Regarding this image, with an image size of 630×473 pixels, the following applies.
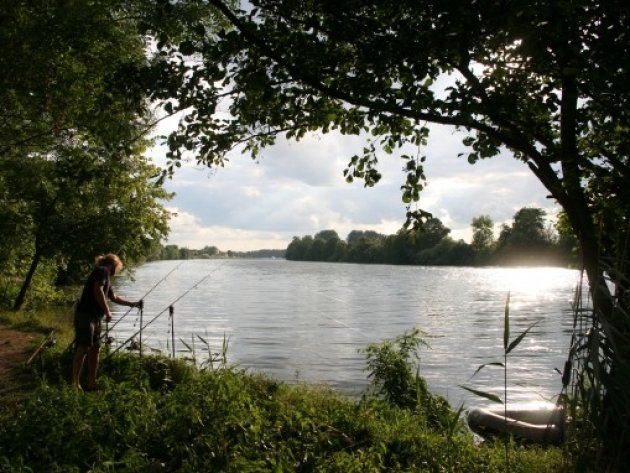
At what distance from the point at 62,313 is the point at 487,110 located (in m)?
24.6

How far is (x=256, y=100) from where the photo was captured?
6.54 metres

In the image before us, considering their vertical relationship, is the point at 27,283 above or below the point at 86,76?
below

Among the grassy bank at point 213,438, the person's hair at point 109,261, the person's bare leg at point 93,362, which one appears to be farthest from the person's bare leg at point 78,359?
the person's hair at point 109,261

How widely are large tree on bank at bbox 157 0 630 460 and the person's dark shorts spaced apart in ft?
12.2

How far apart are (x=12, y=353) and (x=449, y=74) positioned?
1051cm

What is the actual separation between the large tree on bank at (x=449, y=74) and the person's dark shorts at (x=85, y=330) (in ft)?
12.2

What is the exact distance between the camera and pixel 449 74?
7.05 meters

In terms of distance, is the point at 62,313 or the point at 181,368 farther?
the point at 62,313

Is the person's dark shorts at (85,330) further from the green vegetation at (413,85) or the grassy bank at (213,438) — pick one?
the green vegetation at (413,85)

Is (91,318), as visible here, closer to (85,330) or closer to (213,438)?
(85,330)

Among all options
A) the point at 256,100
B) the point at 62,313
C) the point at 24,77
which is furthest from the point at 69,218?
the point at 256,100

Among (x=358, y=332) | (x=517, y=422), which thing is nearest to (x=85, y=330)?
(x=517, y=422)

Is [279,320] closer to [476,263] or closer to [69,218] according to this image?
[69,218]

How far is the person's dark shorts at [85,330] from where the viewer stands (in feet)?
29.6
